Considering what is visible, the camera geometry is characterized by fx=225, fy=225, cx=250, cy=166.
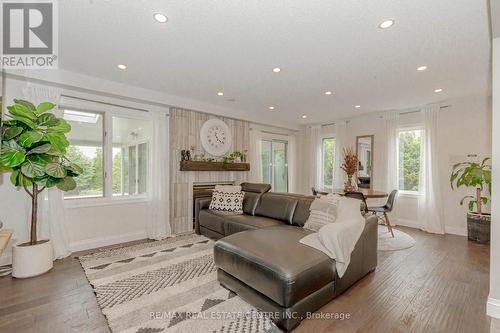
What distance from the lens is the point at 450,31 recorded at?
2.18 m

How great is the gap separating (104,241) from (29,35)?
2.90 m

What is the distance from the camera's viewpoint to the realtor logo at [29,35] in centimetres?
194

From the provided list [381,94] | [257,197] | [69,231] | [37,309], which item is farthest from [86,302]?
[381,94]

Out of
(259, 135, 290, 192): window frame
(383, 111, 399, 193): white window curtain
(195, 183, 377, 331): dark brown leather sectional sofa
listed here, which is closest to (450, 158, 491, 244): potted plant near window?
(383, 111, 399, 193): white window curtain

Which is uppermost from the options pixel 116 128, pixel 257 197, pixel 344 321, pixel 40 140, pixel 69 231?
pixel 116 128

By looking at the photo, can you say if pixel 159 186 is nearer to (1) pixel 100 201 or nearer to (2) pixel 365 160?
(1) pixel 100 201

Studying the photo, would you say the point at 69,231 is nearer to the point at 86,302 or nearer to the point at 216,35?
the point at 86,302

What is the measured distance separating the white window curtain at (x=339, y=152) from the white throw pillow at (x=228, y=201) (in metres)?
3.07

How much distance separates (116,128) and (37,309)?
2777 millimetres

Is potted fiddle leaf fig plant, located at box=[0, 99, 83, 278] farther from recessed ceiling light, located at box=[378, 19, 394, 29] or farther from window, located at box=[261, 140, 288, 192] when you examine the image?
window, located at box=[261, 140, 288, 192]

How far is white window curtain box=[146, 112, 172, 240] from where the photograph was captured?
159 inches

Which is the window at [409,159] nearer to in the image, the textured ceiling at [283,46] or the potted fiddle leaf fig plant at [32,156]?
the textured ceiling at [283,46]

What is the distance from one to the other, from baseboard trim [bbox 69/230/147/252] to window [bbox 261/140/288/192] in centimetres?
329

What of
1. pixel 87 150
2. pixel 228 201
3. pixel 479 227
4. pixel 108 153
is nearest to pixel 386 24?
pixel 228 201
